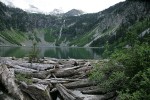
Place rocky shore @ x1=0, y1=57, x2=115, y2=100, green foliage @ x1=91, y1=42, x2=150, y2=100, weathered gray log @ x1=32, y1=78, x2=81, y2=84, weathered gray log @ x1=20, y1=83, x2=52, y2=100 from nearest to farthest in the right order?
1. rocky shore @ x1=0, y1=57, x2=115, y2=100
2. weathered gray log @ x1=20, y1=83, x2=52, y2=100
3. green foliage @ x1=91, y1=42, x2=150, y2=100
4. weathered gray log @ x1=32, y1=78, x2=81, y2=84

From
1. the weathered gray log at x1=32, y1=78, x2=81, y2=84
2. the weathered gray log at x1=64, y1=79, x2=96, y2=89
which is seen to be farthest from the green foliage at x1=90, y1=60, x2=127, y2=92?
the weathered gray log at x1=32, y1=78, x2=81, y2=84

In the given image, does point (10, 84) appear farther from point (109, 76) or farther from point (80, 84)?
point (109, 76)

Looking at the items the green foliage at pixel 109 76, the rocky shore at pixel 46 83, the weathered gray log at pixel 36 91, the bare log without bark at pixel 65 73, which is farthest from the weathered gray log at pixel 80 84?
the weathered gray log at pixel 36 91

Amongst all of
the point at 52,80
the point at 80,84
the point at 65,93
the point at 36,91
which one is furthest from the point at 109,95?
the point at 36,91

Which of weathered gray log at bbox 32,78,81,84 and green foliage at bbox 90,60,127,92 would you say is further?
weathered gray log at bbox 32,78,81,84

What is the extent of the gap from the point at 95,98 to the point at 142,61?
462cm

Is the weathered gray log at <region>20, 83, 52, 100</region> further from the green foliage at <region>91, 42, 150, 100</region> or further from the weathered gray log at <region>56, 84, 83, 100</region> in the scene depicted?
the green foliage at <region>91, 42, 150, 100</region>

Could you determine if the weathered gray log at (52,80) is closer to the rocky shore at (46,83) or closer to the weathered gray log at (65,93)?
the rocky shore at (46,83)

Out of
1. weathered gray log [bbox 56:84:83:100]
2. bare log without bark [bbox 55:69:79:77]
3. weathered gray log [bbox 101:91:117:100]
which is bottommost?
weathered gray log [bbox 101:91:117:100]

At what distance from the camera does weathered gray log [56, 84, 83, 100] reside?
20936 millimetres

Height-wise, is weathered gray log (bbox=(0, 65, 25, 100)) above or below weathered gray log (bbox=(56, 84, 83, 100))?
above

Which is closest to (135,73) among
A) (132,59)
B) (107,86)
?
(132,59)

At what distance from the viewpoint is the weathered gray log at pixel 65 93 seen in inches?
824

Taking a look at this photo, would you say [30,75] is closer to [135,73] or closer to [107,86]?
[107,86]
